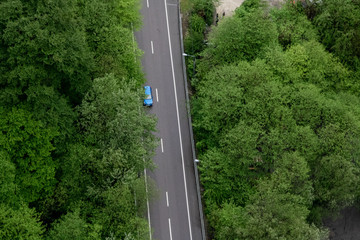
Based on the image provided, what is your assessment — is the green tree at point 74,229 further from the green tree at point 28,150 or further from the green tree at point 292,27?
the green tree at point 292,27

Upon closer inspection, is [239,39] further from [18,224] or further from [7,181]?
[18,224]

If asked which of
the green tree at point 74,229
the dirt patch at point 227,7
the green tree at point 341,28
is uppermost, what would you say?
the dirt patch at point 227,7

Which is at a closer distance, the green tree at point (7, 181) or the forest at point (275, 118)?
the green tree at point (7, 181)

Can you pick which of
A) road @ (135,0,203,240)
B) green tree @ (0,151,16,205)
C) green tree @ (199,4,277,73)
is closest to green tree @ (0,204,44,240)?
green tree @ (0,151,16,205)

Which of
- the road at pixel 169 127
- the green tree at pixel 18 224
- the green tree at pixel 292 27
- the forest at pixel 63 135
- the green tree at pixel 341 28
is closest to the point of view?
the green tree at pixel 18 224

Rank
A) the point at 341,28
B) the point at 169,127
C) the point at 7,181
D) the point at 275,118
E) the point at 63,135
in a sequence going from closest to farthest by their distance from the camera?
the point at 7,181 < the point at 63,135 < the point at 275,118 < the point at 169,127 < the point at 341,28

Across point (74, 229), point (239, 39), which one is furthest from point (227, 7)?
point (74, 229)

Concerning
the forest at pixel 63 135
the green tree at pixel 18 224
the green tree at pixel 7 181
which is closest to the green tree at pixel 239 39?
the forest at pixel 63 135
